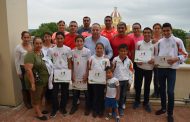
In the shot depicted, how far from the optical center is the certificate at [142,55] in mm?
5543

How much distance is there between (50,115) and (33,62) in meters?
1.32

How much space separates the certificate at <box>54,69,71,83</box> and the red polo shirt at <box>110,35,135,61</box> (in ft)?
3.88

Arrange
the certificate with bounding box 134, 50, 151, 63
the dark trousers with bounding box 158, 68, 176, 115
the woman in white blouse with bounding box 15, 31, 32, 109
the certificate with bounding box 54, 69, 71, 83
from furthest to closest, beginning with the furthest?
the woman in white blouse with bounding box 15, 31, 32, 109 < the certificate with bounding box 134, 50, 151, 63 < the certificate with bounding box 54, 69, 71, 83 < the dark trousers with bounding box 158, 68, 176, 115

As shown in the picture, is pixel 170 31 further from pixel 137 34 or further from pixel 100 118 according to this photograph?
pixel 100 118

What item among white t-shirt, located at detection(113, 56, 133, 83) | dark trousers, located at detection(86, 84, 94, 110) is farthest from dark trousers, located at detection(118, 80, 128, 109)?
dark trousers, located at detection(86, 84, 94, 110)

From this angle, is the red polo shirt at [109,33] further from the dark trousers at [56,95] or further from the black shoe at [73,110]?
the black shoe at [73,110]

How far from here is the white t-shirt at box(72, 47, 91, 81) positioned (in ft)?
18.1

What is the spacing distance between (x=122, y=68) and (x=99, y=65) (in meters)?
0.52

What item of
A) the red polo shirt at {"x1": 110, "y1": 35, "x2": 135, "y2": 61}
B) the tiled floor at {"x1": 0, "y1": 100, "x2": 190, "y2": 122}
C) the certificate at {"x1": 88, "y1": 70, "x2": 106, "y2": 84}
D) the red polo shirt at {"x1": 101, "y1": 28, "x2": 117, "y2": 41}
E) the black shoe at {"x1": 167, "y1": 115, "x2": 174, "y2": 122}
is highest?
the red polo shirt at {"x1": 101, "y1": 28, "x2": 117, "y2": 41}

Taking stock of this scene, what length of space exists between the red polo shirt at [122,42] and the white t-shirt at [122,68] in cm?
35

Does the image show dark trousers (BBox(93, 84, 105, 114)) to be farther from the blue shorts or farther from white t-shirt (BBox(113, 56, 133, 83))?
white t-shirt (BBox(113, 56, 133, 83))

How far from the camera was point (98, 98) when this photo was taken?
5.51m

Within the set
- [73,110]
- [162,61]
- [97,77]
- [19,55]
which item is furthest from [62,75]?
[162,61]

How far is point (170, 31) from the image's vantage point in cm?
511
